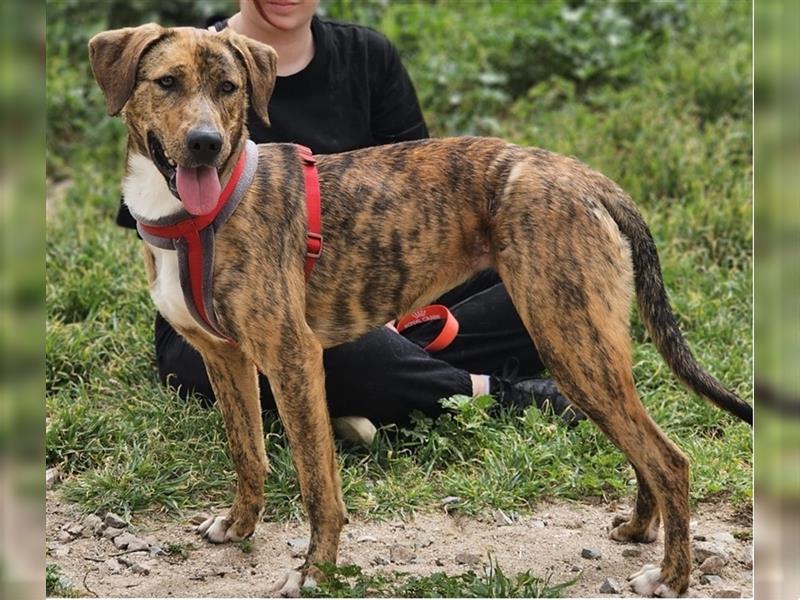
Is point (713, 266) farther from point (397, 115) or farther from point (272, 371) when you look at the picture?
point (272, 371)

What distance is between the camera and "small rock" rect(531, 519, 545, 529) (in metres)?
4.03

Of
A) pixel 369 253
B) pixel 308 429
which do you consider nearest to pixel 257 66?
pixel 369 253

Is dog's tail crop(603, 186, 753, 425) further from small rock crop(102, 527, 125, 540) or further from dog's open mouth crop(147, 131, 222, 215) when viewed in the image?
small rock crop(102, 527, 125, 540)

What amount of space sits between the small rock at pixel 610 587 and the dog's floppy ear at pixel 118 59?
6.78ft

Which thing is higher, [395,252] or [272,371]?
[395,252]

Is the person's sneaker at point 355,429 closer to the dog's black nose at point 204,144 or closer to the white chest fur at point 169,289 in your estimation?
the white chest fur at point 169,289

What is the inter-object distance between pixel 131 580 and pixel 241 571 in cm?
35

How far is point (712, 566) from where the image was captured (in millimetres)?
3695

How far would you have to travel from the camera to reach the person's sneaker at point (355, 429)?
4.50 metres

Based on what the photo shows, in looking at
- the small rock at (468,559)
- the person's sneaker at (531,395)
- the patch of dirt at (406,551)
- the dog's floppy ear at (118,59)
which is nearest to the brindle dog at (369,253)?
the dog's floppy ear at (118,59)

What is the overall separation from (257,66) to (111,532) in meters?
1.71

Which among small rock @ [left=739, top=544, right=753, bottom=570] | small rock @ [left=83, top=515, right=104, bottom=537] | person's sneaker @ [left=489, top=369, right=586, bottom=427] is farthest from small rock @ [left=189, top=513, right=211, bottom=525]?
small rock @ [left=739, top=544, right=753, bottom=570]

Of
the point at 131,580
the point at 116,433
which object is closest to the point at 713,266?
the point at 116,433

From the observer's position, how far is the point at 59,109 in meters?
7.85
